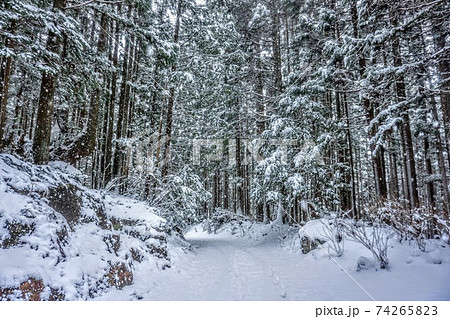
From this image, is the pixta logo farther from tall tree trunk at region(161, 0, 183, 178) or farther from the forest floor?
the forest floor

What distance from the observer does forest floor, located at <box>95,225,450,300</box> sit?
12.9ft

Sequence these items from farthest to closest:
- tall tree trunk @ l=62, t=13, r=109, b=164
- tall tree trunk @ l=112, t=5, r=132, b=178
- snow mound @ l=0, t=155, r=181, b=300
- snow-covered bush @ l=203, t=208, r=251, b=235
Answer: snow-covered bush @ l=203, t=208, r=251, b=235 → tall tree trunk @ l=112, t=5, r=132, b=178 → tall tree trunk @ l=62, t=13, r=109, b=164 → snow mound @ l=0, t=155, r=181, b=300

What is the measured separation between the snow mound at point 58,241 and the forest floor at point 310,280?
0.50 meters

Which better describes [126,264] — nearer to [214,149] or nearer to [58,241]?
[58,241]

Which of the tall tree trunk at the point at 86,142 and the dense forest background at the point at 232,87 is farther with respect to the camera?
the tall tree trunk at the point at 86,142

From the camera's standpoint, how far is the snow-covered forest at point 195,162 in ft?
13.5

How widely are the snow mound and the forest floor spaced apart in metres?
0.50

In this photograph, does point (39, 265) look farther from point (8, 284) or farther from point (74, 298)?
point (74, 298)

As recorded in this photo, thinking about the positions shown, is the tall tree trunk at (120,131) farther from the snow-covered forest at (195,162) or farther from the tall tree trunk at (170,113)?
the tall tree trunk at (170,113)

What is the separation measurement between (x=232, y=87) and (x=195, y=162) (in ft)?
18.2

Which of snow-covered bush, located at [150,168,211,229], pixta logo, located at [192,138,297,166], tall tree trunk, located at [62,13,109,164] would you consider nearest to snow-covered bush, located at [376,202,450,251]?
snow-covered bush, located at [150,168,211,229]

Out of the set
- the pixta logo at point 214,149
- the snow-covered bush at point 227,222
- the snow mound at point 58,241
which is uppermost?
the pixta logo at point 214,149

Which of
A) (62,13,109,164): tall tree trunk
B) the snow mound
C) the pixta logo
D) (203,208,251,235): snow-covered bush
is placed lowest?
(203,208,251,235): snow-covered bush

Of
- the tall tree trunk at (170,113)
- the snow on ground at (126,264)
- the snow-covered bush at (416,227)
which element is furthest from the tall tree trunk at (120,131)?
the snow-covered bush at (416,227)
